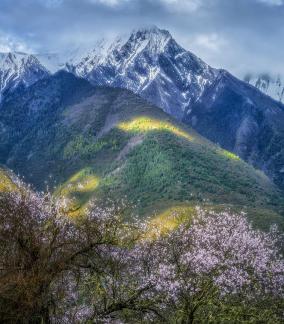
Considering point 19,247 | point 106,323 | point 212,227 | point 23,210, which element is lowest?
point 106,323

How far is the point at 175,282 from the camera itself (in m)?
29.3

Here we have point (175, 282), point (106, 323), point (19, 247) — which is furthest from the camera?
point (175, 282)

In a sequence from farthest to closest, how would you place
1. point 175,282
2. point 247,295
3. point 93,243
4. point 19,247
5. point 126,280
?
point 126,280, point 247,295, point 175,282, point 93,243, point 19,247

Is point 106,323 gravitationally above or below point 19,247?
below

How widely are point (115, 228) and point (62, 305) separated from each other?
18.2 ft

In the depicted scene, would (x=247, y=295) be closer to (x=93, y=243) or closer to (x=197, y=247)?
(x=197, y=247)

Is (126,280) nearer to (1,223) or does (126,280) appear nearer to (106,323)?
(106,323)

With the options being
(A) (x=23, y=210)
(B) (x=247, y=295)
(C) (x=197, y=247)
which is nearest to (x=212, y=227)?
(C) (x=197, y=247)

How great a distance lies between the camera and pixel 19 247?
2312 cm

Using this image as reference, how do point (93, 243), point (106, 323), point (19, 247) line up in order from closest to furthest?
1. point (19, 247)
2. point (93, 243)
3. point (106, 323)

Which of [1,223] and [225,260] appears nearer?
[1,223]

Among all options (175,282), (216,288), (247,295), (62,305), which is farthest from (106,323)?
(247,295)

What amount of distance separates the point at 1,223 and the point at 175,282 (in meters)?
11.1

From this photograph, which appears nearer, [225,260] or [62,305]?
[62,305]
